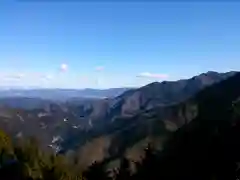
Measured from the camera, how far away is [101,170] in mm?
56875

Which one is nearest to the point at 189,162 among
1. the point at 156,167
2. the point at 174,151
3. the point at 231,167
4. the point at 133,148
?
the point at 156,167

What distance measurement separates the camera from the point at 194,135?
82.9 m

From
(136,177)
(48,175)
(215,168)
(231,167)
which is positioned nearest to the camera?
(231,167)

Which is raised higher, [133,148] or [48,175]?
[48,175]

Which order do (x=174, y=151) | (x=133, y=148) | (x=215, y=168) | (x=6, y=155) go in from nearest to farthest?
(x=215, y=168) → (x=6, y=155) → (x=174, y=151) → (x=133, y=148)

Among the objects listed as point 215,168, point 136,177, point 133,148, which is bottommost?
point 133,148

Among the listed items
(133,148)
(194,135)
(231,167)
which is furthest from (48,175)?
(133,148)

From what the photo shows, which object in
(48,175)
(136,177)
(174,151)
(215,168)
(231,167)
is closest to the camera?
(231,167)

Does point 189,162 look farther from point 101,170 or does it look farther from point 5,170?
point 5,170

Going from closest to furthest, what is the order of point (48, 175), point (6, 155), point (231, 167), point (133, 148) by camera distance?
point (231, 167)
point (48, 175)
point (6, 155)
point (133, 148)

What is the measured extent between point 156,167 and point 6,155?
25069 mm

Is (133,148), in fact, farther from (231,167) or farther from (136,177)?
(231,167)

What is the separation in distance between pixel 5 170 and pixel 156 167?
22.1 m

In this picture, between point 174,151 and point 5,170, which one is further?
point 174,151
